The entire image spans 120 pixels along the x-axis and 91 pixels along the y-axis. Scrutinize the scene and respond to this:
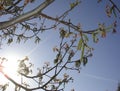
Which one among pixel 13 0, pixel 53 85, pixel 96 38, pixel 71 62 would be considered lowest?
pixel 53 85

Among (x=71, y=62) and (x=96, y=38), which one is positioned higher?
(x=96, y=38)

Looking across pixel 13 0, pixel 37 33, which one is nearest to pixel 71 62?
pixel 37 33

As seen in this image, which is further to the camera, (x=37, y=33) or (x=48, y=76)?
(x=37, y=33)

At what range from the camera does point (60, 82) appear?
800 cm

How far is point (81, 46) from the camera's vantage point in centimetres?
393

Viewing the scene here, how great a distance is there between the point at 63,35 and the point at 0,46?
3.10 m

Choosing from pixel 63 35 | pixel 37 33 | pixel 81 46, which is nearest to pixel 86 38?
pixel 81 46

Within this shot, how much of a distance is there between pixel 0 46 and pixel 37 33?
60.4 inches

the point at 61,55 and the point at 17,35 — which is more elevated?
the point at 17,35

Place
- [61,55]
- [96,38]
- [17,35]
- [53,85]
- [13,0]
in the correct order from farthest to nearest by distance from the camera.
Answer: [17,35], [53,85], [61,55], [13,0], [96,38]

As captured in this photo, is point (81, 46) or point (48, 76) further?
point (48, 76)

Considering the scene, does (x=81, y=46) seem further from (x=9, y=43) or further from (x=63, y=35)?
(x=9, y=43)

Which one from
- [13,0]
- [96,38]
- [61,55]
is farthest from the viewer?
[61,55]

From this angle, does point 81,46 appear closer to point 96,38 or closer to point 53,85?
point 96,38
